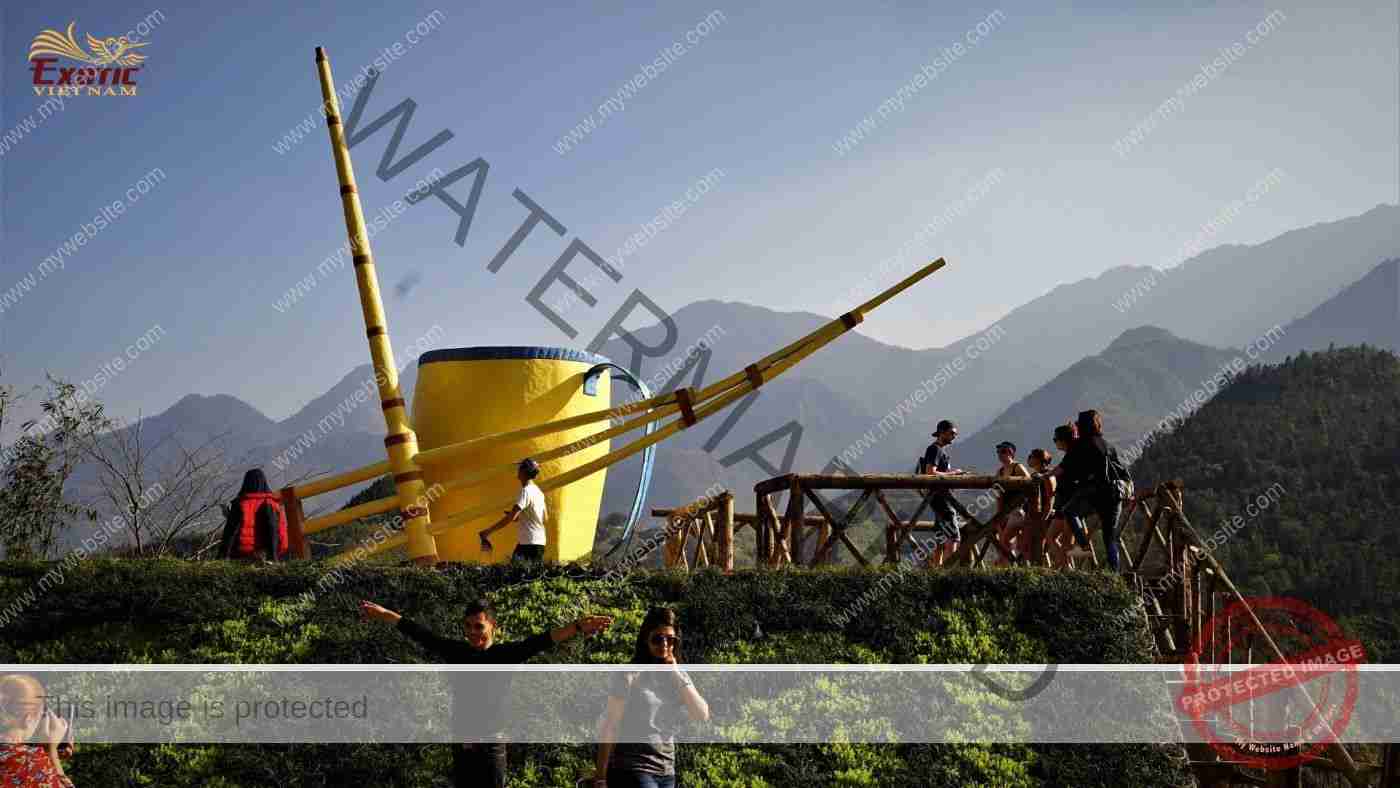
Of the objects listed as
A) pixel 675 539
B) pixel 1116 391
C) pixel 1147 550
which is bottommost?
pixel 1147 550

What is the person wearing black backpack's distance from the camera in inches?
409

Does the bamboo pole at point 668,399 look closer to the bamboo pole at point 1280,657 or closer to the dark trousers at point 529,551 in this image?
the dark trousers at point 529,551

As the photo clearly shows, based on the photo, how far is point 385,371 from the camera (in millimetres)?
12273

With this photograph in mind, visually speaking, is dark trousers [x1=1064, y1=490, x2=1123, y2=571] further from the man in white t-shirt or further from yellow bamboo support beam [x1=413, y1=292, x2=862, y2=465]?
the man in white t-shirt

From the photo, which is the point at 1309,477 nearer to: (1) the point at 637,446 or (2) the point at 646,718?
(1) the point at 637,446

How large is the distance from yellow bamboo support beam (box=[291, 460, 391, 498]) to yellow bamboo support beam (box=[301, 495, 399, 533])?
276mm

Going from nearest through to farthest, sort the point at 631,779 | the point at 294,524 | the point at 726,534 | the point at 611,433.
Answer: the point at 631,779
the point at 294,524
the point at 726,534
the point at 611,433

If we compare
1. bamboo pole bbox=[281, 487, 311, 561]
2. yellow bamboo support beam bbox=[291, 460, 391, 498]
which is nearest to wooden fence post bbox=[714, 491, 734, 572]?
yellow bamboo support beam bbox=[291, 460, 391, 498]

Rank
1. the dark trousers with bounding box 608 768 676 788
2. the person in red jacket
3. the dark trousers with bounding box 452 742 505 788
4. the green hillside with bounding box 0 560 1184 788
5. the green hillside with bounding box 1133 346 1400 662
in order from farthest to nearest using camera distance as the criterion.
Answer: the green hillside with bounding box 1133 346 1400 662 → the person in red jacket → the green hillside with bounding box 0 560 1184 788 → the dark trousers with bounding box 452 742 505 788 → the dark trousers with bounding box 608 768 676 788

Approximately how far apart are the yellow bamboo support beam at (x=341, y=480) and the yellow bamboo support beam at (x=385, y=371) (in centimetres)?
53

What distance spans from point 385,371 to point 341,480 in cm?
125

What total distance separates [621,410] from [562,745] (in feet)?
16.6

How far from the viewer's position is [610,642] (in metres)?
9.27

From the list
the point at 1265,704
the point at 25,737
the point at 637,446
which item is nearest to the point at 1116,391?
the point at 637,446
